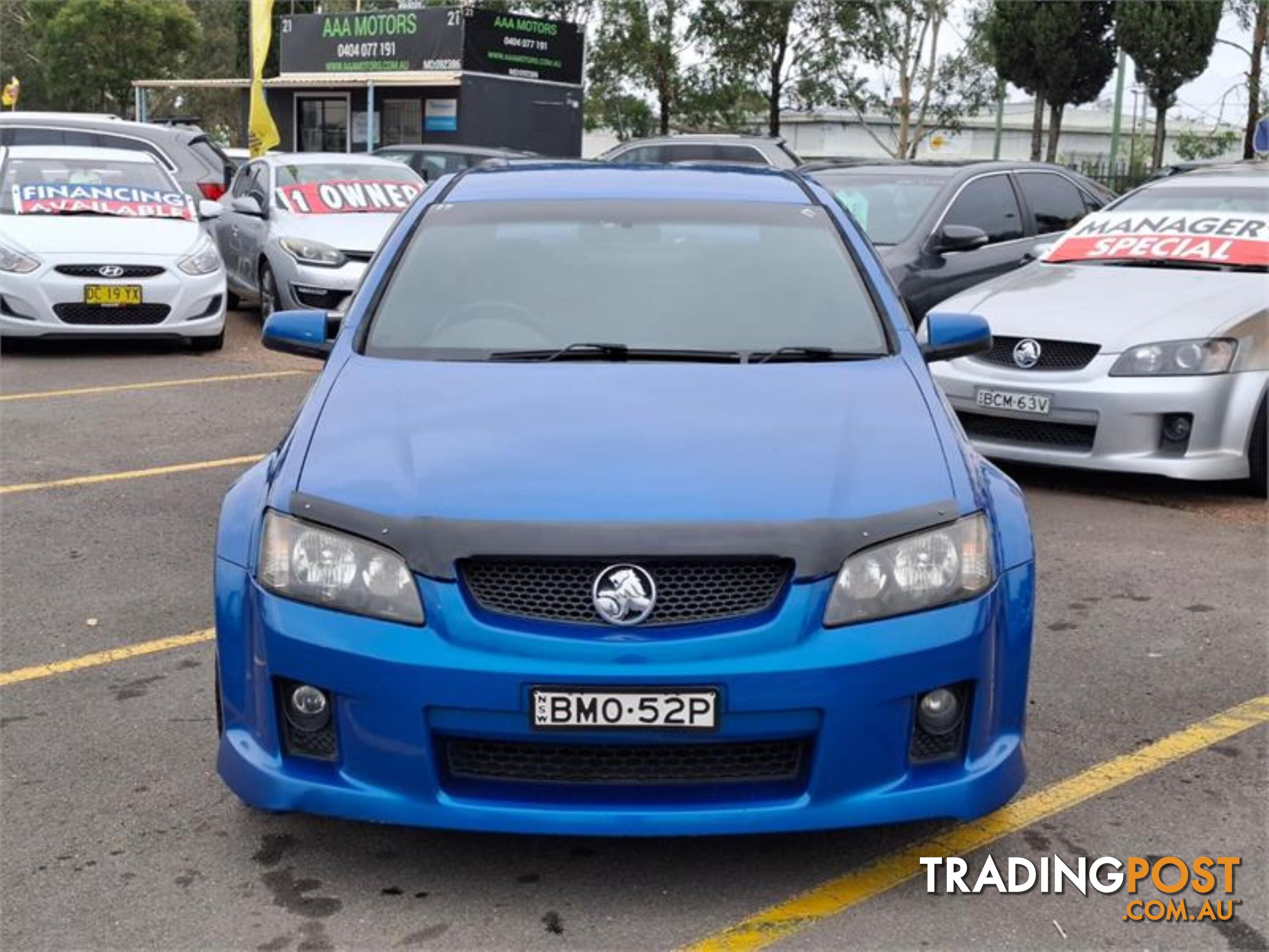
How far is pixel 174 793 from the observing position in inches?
156

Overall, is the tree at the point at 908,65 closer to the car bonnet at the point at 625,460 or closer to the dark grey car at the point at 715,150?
the dark grey car at the point at 715,150

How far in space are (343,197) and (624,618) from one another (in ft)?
36.1

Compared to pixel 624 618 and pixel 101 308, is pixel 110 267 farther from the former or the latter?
pixel 624 618

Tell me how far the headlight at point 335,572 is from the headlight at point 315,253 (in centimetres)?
954

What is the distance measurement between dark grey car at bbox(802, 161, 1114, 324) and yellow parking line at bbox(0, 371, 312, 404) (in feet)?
13.5

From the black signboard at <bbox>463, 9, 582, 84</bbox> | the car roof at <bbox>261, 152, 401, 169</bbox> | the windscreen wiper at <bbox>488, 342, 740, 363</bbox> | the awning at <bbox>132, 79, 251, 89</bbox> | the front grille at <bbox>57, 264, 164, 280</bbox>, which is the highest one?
the black signboard at <bbox>463, 9, 582, 84</bbox>

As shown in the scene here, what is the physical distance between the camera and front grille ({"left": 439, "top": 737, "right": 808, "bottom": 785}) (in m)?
3.26

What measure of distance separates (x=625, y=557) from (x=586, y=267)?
1599 millimetres

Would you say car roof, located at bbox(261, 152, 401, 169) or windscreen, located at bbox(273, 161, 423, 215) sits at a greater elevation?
car roof, located at bbox(261, 152, 401, 169)

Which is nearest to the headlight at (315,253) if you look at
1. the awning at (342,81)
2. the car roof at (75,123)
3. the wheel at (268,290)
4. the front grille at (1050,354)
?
the wheel at (268,290)

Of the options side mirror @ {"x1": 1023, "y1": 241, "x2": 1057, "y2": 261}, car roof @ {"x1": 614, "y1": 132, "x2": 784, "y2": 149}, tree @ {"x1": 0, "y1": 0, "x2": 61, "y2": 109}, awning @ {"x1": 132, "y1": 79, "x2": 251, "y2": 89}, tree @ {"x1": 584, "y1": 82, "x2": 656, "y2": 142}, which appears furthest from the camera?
tree @ {"x1": 0, "y1": 0, "x2": 61, "y2": 109}

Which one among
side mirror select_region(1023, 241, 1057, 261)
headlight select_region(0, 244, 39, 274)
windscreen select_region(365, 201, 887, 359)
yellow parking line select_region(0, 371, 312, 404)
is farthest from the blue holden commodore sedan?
headlight select_region(0, 244, 39, 274)

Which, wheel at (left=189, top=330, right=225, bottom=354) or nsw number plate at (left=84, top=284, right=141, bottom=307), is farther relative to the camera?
wheel at (left=189, top=330, right=225, bottom=354)

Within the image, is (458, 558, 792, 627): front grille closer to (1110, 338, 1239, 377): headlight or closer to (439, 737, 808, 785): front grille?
(439, 737, 808, 785): front grille
